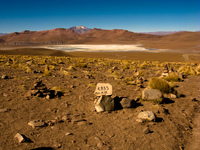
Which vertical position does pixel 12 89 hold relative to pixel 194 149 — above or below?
above

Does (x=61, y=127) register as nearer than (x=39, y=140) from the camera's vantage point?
No

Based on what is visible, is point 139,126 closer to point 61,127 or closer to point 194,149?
point 194,149

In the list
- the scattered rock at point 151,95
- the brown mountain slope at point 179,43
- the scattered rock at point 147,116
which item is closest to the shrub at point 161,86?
the scattered rock at point 151,95

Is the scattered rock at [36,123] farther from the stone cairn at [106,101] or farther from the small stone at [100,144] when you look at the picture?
the stone cairn at [106,101]

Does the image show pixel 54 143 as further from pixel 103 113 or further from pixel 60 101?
pixel 60 101

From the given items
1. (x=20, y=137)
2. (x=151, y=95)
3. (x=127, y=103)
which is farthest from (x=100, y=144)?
(x=151, y=95)

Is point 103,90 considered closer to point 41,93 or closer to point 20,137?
point 41,93

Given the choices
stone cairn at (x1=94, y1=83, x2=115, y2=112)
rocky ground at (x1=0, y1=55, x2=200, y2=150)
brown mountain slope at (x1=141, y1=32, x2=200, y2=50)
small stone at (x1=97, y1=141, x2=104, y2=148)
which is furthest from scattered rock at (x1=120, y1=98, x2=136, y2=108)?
brown mountain slope at (x1=141, y1=32, x2=200, y2=50)

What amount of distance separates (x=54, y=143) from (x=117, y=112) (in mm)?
2347

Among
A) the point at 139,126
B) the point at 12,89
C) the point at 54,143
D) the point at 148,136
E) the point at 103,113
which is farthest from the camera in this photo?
the point at 12,89

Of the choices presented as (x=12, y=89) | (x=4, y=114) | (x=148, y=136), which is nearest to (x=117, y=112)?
(x=148, y=136)

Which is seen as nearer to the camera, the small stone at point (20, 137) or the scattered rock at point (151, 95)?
the small stone at point (20, 137)

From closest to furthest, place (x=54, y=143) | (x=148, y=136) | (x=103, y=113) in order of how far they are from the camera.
Answer: (x=54, y=143) → (x=148, y=136) → (x=103, y=113)

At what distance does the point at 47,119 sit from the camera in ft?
16.3
